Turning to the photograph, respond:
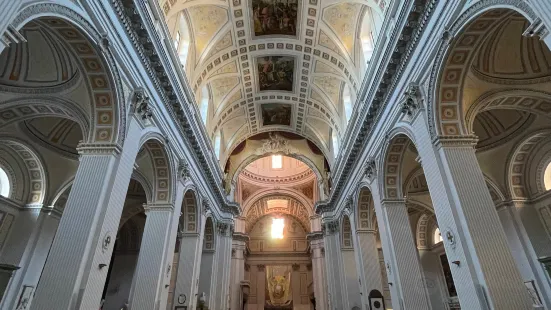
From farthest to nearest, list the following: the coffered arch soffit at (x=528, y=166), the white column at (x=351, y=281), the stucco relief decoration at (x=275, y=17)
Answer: the white column at (x=351, y=281) → the stucco relief decoration at (x=275, y=17) → the coffered arch soffit at (x=528, y=166)

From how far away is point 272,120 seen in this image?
73.5 feet

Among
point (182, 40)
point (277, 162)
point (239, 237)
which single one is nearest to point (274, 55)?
point (182, 40)

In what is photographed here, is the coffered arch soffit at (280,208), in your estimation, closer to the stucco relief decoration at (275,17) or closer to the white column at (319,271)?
the white column at (319,271)

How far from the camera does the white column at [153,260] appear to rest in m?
9.83

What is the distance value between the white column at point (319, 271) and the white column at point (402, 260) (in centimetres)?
1457

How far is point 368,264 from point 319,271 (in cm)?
1204

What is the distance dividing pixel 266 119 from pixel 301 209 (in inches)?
553

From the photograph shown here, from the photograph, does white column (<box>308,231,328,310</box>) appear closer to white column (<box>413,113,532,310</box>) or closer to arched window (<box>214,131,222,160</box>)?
arched window (<box>214,131,222,160</box>)

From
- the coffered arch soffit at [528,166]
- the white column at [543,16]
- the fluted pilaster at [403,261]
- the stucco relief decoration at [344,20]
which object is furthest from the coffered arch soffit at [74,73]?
the coffered arch soffit at [528,166]

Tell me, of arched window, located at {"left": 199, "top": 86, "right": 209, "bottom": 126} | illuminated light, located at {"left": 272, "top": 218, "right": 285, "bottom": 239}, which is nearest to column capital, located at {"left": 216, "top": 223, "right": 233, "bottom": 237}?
arched window, located at {"left": 199, "top": 86, "right": 209, "bottom": 126}

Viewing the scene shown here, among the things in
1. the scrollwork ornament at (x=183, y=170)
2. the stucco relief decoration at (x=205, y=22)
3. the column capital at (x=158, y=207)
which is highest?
the stucco relief decoration at (x=205, y=22)

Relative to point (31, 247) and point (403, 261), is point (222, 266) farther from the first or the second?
point (403, 261)

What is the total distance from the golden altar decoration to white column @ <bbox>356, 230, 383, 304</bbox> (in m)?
18.6

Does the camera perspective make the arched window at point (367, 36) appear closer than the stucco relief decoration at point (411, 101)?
No
